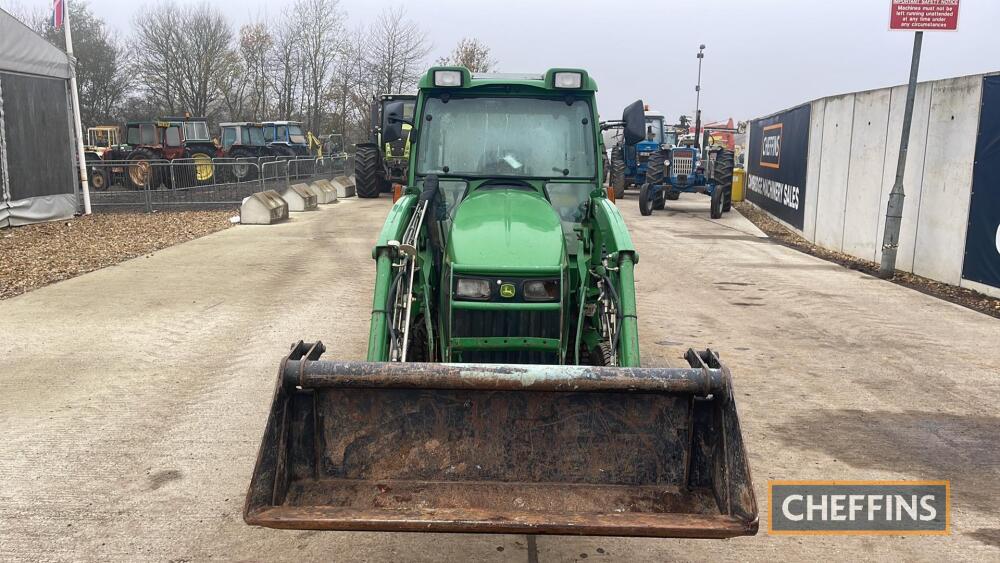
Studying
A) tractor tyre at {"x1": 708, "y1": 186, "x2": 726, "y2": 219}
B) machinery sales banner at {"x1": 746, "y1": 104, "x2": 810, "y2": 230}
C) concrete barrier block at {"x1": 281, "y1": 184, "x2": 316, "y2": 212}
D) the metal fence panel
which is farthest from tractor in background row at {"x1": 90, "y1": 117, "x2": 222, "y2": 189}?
machinery sales banner at {"x1": 746, "y1": 104, "x2": 810, "y2": 230}

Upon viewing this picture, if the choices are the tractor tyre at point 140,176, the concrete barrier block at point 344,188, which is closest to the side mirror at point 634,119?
the tractor tyre at point 140,176

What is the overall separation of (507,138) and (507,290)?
1879 mm

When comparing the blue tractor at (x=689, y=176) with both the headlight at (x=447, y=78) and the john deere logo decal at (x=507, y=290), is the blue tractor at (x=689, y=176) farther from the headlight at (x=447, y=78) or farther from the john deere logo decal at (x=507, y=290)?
the john deere logo decal at (x=507, y=290)

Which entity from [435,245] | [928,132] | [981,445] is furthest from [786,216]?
[435,245]

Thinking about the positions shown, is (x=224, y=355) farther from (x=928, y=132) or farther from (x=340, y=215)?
(x=340, y=215)

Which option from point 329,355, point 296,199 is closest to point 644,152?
point 296,199

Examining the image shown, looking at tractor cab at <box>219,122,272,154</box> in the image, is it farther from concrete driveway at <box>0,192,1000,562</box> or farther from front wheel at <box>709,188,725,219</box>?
concrete driveway at <box>0,192,1000,562</box>

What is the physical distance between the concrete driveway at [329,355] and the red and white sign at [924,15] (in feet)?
12.1

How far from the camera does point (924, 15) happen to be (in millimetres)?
11625

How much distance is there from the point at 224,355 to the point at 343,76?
1912 inches

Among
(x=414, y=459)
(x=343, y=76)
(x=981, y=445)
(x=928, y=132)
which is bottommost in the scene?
(x=981, y=445)

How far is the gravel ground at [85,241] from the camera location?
12.0 metres

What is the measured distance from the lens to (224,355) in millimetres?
7652

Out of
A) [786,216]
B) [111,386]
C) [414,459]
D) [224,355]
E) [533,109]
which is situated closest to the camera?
[414,459]
